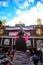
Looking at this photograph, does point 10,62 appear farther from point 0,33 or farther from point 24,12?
point 24,12

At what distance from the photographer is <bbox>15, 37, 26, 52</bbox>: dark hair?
149 centimetres

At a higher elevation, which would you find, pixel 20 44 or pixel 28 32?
pixel 28 32

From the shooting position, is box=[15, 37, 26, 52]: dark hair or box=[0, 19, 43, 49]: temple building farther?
box=[0, 19, 43, 49]: temple building

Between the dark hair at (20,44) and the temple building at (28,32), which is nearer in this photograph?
the dark hair at (20,44)

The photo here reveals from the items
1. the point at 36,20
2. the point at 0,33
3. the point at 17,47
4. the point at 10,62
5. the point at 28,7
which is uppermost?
the point at 28,7

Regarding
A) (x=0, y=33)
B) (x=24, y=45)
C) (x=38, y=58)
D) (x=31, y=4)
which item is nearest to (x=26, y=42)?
(x=24, y=45)

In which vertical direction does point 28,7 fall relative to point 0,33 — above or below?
above

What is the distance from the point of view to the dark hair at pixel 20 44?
149 cm

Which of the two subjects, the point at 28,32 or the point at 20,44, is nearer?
the point at 20,44

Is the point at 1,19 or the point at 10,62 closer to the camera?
the point at 10,62

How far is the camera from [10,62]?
62.4 inches

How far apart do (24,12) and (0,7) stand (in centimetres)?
26

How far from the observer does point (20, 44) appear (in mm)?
1488

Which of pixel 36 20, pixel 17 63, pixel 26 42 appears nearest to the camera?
pixel 17 63
